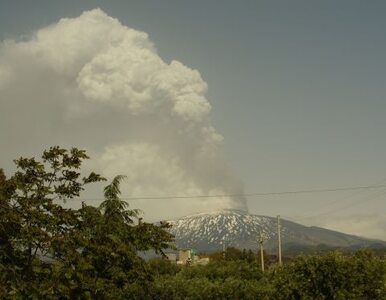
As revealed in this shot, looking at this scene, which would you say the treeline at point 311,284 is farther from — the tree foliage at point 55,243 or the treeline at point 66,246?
the tree foliage at point 55,243

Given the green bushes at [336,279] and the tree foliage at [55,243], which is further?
the green bushes at [336,279]

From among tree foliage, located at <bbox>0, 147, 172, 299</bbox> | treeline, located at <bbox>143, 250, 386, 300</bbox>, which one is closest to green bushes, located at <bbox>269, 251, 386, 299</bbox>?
treeline, located at <bbox>143, 250, 386, 300</bbox>

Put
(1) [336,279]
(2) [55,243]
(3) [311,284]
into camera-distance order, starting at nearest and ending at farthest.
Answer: (2) [55,243] → (1) [336,279] → (3) [311,284]

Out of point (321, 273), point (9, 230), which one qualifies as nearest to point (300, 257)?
point (321, 273)

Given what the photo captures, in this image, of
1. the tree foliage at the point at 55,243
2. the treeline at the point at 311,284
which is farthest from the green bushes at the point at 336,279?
the tree foliage at the point at 55,243

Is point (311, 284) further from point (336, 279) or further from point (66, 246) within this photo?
point (66, 246)

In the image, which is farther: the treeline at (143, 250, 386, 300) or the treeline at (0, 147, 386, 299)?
the treeline at (143, 250, 386, 300)

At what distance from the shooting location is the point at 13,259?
16.0 metres

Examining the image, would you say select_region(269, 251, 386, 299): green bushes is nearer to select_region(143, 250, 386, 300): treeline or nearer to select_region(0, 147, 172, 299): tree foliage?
select_region(143, 250, 386, 300): treeline

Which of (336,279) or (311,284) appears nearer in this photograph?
(336,279)

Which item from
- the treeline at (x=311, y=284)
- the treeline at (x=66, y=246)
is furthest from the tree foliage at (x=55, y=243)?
the treeline at (x=311, y=284)

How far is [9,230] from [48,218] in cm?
117

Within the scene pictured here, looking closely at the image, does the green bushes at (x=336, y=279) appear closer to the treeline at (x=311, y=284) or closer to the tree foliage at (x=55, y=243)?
the treeline at (x=311, y=284)

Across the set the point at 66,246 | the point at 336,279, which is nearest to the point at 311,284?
the point at 336,279
